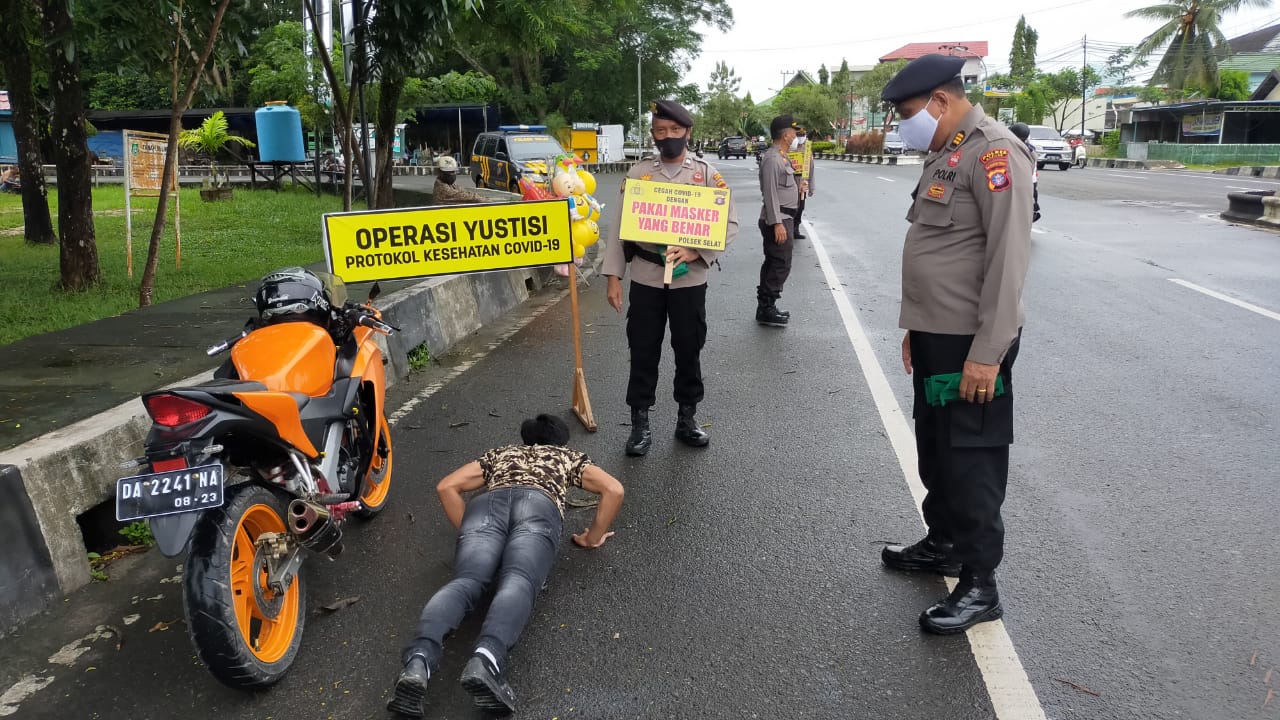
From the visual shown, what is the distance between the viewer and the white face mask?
3.26 metres

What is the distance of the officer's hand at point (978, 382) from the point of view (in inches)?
123

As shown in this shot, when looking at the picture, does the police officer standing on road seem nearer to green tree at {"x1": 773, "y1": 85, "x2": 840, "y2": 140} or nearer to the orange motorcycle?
the orange motorcycle

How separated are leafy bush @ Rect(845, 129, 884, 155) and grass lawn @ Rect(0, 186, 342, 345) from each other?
41.1 metres

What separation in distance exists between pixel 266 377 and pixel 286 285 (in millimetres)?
715

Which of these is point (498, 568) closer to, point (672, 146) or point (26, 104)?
point (672, 146)

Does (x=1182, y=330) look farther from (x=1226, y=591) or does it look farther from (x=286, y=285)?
(x=286, y=285)

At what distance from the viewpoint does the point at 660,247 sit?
5.27 m

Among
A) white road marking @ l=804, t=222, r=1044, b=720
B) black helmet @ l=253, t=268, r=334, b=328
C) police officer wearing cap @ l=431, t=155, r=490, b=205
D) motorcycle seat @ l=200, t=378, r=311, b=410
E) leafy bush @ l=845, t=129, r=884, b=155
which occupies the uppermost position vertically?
leafy bush @ l=845, t=129, r=884, b=155

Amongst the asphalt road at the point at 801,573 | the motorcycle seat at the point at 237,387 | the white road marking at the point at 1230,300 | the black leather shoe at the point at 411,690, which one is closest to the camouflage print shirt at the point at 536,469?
the asphalt road at the point at 801,573

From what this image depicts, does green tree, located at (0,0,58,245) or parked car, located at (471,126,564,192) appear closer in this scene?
green tree, located at (0,0,58,245)

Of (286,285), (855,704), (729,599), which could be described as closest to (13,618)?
(286,285)

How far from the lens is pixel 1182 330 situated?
796 centimetres

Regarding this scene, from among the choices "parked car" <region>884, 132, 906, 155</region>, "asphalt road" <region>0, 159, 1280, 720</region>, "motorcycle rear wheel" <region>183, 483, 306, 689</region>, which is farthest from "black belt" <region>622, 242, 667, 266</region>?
"parked car" <region>884, 132, 906, 155</region>

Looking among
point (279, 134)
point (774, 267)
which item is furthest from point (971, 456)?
point (279, 134)
